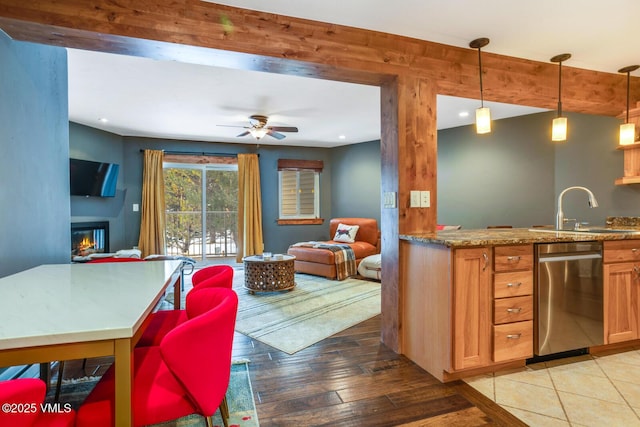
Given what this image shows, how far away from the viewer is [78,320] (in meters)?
1.08

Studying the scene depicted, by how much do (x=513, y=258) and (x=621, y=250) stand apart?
1039 millimetres

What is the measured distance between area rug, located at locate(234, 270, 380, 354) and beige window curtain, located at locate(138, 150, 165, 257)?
85.0 inches

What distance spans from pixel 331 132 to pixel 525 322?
451 centimetres

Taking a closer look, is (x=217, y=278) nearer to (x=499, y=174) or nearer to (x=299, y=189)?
(x=499, y=174)

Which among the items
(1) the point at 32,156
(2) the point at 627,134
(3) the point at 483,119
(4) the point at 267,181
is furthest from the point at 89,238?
(2) the point at 627,134

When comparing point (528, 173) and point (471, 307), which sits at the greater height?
point (528, 173)

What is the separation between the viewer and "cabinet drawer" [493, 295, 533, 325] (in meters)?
2.22

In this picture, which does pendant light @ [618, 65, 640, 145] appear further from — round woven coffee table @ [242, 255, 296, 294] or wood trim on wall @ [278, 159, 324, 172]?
wood trim on wall @ [278, 159, 324, 172]

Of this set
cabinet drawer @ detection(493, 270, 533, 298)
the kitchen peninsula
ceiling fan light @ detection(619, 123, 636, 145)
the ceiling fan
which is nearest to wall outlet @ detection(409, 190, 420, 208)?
the kitchen peninsula

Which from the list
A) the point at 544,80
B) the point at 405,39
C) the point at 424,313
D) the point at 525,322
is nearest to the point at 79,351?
the point at 424,313

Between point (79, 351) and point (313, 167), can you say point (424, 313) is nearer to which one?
point (79, 351)

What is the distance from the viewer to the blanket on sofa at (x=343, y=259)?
5223 millimetres

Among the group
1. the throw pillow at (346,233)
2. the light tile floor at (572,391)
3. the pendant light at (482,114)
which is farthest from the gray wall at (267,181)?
the light tile floor at (572,391)

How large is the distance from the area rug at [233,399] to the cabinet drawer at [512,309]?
5.43ft
